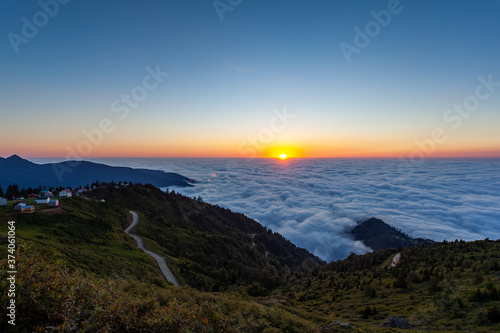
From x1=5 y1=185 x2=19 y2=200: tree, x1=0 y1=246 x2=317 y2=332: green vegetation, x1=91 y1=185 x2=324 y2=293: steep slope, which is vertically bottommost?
x1=91 y1=185 x2=324 y2=293: steep slope

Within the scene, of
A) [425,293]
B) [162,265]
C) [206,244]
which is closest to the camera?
[425,293]

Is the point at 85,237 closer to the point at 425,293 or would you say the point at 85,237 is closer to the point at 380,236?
the point at 425,293

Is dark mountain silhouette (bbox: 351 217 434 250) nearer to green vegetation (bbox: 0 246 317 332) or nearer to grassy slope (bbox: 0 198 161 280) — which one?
grassy slope (bbox: 0 198 161 280)

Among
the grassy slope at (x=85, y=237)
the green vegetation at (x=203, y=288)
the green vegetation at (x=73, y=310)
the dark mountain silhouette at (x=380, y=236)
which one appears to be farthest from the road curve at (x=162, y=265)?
the dark mountain silhouette at (x=380, y=236)

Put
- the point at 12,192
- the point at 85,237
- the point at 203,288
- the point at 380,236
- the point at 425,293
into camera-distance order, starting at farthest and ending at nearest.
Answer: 1. the point at 380,236
2. the point at 12,192
3. the point at 85,237
4. the point at 203,288
5. the point at 425,293

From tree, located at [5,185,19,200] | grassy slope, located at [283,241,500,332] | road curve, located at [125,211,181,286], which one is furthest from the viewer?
tree, located at [5,185,19,200]

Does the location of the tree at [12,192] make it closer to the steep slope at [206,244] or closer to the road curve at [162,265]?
the steep slope at [206,244]

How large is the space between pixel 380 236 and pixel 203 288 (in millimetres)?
156609

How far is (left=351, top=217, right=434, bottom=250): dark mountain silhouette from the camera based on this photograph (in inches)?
5433

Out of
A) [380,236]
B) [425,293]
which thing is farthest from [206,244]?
[380,236]

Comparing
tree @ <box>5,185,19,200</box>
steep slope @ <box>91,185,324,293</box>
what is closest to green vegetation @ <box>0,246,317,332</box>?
steep slope @ <box>91,185,324,293</box>

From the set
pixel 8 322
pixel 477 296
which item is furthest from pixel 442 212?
pixel 8 322

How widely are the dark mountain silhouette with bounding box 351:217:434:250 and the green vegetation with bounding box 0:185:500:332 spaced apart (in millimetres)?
114009

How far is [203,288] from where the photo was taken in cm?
3466
